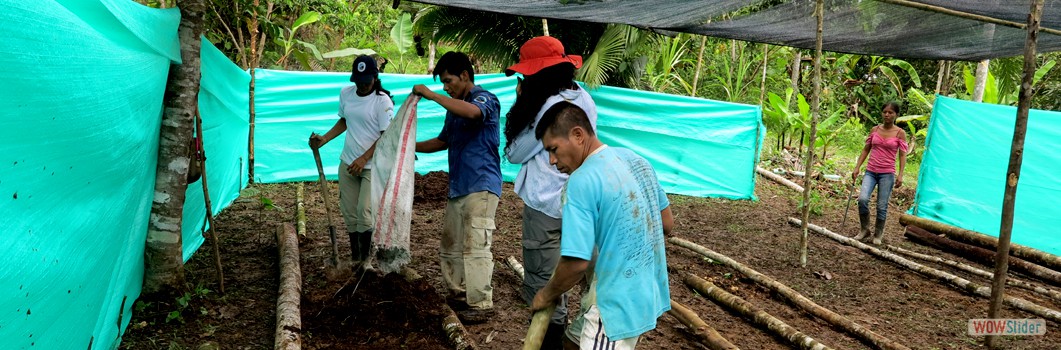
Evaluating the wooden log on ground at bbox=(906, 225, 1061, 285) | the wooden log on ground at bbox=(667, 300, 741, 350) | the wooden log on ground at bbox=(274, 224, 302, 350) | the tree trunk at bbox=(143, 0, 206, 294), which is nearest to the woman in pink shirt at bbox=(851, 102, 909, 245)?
the wooden log on ground at bbox=(906, 225, 1061, 285)

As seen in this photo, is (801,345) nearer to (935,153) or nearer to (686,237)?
(686,237)

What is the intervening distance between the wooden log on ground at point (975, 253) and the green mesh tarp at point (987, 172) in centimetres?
78

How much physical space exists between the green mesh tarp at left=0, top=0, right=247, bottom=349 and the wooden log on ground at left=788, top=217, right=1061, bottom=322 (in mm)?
6318

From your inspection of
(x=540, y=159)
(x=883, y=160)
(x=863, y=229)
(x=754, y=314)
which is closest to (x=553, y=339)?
(x=540, y=159)

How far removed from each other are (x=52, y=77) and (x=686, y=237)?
641 centimetres

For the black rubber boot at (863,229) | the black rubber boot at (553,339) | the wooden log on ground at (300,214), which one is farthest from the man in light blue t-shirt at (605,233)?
the black rubber boot at (863,229)

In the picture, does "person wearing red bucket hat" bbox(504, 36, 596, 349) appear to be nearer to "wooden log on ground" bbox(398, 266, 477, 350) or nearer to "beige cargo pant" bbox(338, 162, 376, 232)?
"wooden log on ground" bbox(398, 266, 477, 350)

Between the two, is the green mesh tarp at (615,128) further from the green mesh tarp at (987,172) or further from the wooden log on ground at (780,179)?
the green mesh tarp at (987,172)

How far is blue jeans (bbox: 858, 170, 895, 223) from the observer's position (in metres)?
8.04

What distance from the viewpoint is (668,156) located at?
33.9 ft

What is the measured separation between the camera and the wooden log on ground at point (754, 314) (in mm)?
4488
